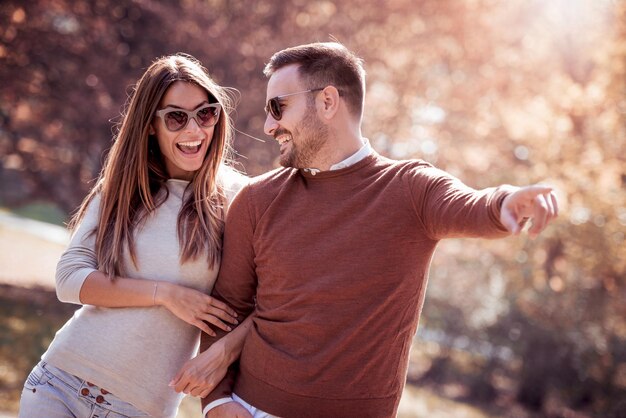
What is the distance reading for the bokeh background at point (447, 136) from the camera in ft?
35.2

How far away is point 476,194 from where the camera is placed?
2.59 metres

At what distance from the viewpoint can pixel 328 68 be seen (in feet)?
10.7

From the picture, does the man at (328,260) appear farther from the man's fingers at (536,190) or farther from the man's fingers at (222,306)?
the man's fingers at (536,190)

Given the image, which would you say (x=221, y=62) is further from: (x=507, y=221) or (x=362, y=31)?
(x=507, y=221)

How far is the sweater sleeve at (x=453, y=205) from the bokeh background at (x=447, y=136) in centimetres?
704

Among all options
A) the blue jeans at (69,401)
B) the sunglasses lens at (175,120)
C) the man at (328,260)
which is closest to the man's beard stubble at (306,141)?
the man at (328,260)

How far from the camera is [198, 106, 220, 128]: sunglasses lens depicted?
11.5 feet

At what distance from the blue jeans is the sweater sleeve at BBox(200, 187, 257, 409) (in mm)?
377

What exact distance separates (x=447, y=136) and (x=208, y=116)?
1075cm

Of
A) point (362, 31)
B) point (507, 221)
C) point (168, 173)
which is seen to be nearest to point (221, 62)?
point (362, 31)

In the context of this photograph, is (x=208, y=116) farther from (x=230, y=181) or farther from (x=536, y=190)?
(x=536, y=190)

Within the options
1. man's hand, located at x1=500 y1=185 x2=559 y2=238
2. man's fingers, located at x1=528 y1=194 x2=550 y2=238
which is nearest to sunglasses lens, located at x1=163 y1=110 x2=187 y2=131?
man's hand, located at x1=500 y1=185 x2=559 y2=238

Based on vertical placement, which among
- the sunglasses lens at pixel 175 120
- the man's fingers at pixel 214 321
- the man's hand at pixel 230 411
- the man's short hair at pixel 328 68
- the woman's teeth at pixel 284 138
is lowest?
the man's hand at pixel 230 411

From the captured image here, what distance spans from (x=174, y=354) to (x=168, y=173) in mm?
916
